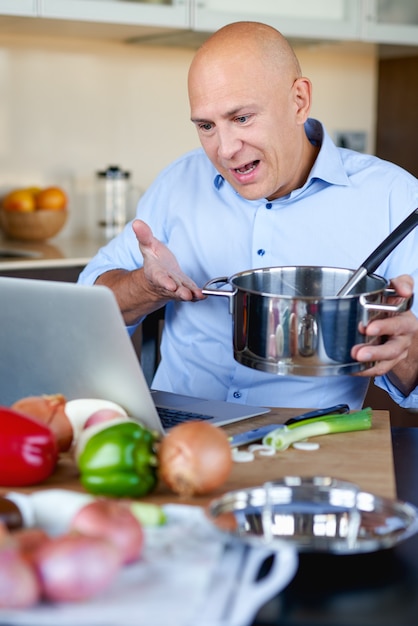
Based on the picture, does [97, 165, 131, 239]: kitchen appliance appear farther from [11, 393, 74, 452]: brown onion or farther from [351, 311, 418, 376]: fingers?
[11, 393, 74, 452]: brown onion

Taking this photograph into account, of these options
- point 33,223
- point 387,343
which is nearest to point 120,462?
point 387,343

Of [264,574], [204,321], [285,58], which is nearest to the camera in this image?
[264,574]

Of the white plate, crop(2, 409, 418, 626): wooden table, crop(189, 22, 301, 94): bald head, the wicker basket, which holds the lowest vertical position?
crop(2, 409, 418, 626): wooden table

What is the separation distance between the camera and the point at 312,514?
1.01 metres

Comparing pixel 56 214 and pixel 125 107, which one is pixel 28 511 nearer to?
pixel 56 214

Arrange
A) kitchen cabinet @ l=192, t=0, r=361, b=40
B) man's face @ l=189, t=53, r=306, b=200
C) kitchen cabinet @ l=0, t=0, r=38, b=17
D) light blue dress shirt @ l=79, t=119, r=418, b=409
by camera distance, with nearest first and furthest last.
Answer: man's face @ l=189, t=53, r=306, b=200 → light blue dress shirt @ l=79, t=119, r=418, b=409 → kitchen cabinet @ l=0, t=0, r=38, b=17 → kitchen cabinet @ l=192, t=0, r=361, b=40

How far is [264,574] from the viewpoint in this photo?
2.95 ft

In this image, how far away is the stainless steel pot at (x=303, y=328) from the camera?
1213 millimetres

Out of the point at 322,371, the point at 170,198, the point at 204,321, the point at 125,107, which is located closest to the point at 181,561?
the point at 322,371

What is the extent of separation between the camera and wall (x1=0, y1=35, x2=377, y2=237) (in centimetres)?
309

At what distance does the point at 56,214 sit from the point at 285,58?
144cm

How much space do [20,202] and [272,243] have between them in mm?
1372

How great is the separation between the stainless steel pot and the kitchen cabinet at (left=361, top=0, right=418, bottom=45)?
2064 millimetres

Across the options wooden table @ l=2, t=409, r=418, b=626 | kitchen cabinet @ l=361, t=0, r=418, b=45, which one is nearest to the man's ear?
wooden table @ l=2, t=409, r=418, b=626
